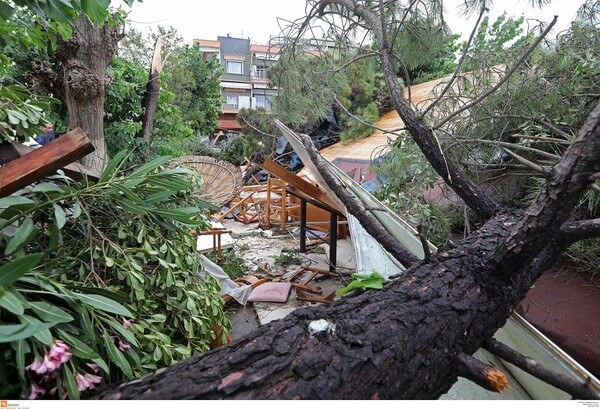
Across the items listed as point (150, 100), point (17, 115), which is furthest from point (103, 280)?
point (150, 100)

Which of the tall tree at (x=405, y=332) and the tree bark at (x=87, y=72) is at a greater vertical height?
the tree bark at (x=87, y=72)

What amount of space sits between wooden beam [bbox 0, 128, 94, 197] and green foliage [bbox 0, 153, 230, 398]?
36mm

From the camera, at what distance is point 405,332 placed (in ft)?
2.24

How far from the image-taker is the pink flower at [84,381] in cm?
54

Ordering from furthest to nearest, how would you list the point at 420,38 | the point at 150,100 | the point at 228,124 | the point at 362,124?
the point at 228,124 < the point at 362,124 < the point at 150,100 < the point at 420,38

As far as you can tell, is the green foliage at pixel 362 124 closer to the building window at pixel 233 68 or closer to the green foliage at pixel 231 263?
the green foliage at pixel 231 263

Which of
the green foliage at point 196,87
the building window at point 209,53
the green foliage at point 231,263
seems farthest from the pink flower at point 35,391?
the building window at point 209,53

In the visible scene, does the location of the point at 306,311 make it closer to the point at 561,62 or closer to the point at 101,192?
the point at 101,192

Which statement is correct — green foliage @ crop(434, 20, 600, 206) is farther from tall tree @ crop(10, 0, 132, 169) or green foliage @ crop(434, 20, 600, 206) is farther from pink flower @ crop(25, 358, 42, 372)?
tall tree @ crop(10, 0, 132, 169)

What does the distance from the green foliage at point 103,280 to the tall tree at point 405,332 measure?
0.15 meters

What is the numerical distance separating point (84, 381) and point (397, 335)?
0.57 meters

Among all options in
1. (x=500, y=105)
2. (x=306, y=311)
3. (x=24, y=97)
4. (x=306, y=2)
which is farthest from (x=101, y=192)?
(x=500, y=105)

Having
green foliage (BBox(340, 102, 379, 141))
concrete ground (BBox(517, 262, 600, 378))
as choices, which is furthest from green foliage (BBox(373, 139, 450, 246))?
green foliage (BBox(340, 102, 379, 141))

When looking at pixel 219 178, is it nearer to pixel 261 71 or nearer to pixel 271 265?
pixel 271 265
